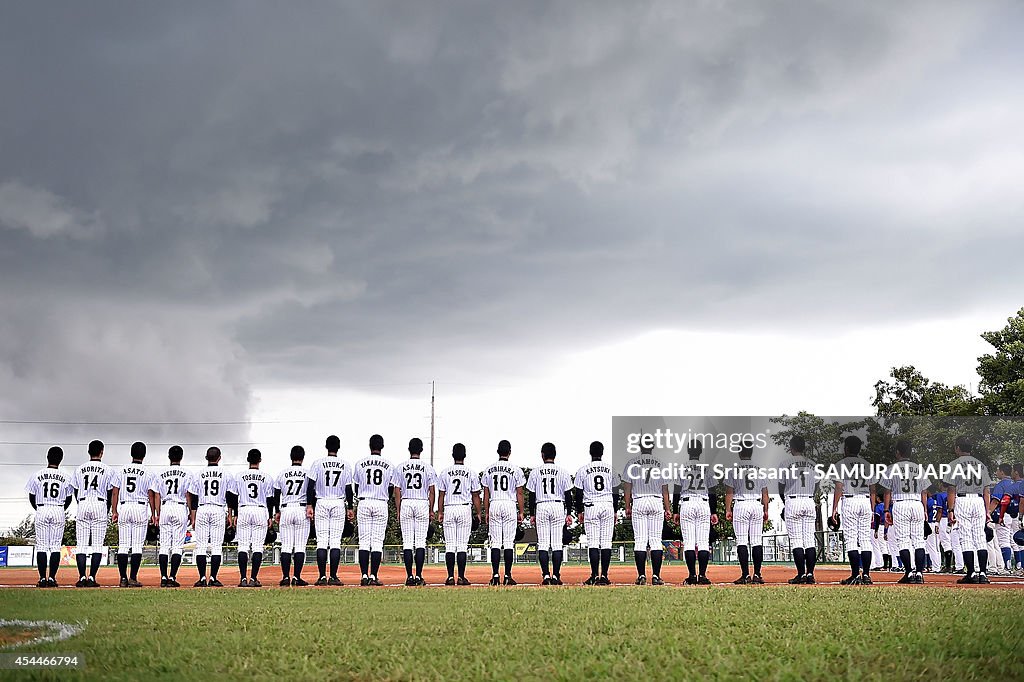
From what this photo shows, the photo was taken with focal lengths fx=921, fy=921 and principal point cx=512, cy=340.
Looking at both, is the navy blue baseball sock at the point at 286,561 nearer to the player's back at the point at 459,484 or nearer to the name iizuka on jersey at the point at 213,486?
the name iizuka on jersey at the point at 213,486

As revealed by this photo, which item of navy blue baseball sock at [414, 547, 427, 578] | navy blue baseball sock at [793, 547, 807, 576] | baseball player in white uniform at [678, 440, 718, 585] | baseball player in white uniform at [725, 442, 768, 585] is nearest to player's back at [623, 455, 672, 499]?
baseball player in white uniform at [678, 440, 718, 585]

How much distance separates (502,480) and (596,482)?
1639 millimetres

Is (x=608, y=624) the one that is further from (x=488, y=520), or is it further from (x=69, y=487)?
(x=69, y=487)

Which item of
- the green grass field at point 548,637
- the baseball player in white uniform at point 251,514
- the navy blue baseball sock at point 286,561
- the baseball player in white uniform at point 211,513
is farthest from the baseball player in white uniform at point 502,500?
the baseball player in white uniform at point 211,513

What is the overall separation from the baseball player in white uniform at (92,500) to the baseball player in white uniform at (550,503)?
25.2ft

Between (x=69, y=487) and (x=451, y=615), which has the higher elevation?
(x=69, y=487)

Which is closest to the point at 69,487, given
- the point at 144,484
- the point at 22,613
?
the point at 144,484

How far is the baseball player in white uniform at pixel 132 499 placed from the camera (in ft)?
53.9

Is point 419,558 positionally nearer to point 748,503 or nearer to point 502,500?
point 502,500

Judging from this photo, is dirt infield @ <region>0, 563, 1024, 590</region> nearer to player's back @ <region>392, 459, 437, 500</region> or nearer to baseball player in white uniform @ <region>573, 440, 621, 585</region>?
baseball player in white uniform @ <region>573, 440, 621, 585</region>

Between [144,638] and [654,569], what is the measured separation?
9707 mm

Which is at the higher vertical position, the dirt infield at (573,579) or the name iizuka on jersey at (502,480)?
the name iizuka on jersey at (502,480)

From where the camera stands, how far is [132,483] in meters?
16.5

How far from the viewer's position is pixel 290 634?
8.38 m
